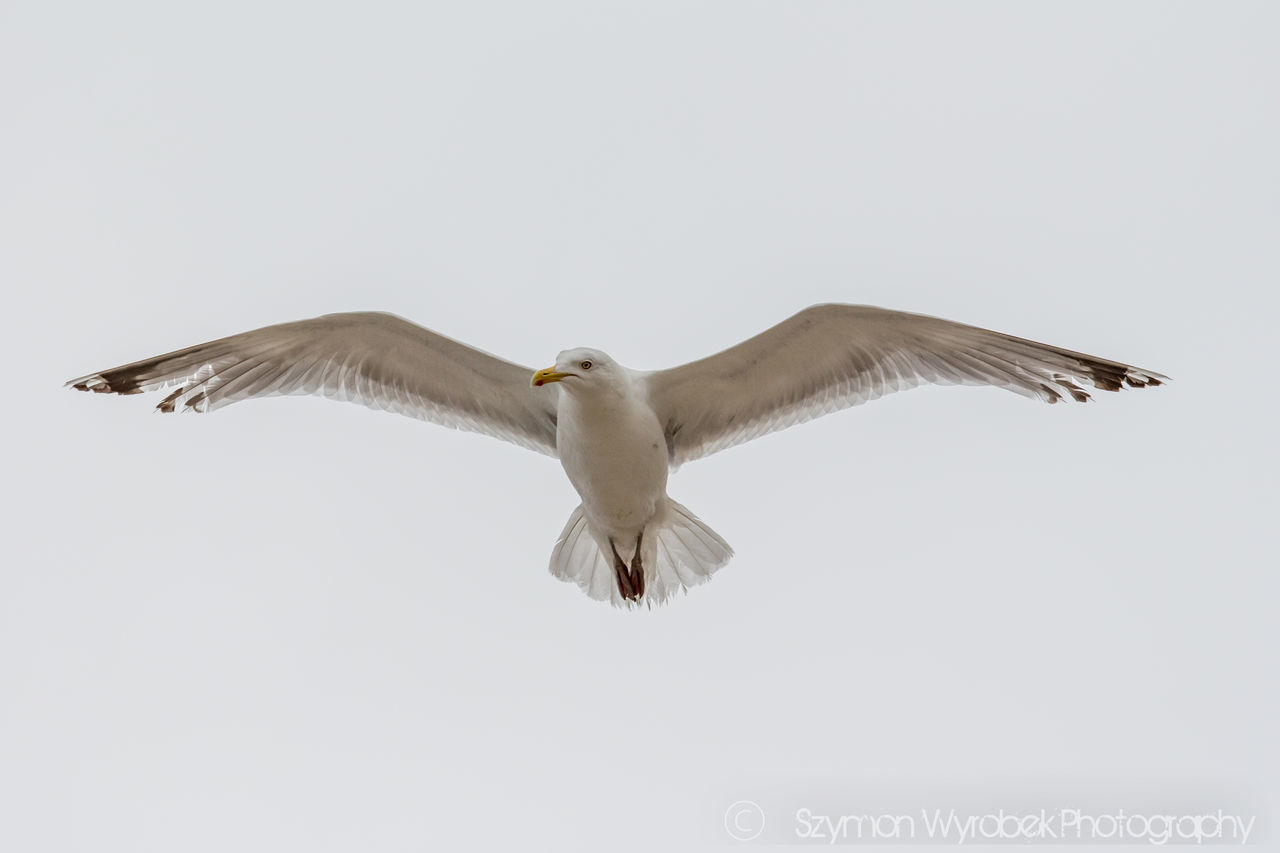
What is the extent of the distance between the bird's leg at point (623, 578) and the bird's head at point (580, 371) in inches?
56.0

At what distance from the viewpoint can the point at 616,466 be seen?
7.25 meters

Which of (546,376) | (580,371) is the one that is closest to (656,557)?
(580,371)

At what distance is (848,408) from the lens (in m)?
7.70

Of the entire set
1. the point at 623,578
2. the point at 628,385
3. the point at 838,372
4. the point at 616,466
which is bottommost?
the point at 623,578

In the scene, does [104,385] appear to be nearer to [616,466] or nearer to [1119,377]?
[616,466]

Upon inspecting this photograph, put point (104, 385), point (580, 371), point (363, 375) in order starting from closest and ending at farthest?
point (580, 371) → point (104, 385) → point (363, 375)

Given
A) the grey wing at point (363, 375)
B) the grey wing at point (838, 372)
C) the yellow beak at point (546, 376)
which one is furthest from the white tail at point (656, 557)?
the yellow beak at point (546, 376)

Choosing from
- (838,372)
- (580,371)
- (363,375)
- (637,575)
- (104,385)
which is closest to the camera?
(580,371)

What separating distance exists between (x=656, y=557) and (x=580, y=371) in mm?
1697

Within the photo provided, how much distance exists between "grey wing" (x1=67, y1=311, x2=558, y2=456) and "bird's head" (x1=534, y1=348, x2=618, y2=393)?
78cm

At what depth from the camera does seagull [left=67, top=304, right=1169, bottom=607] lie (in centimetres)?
721

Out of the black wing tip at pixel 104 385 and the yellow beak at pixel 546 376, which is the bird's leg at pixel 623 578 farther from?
the black wing tip at pixel 104 385

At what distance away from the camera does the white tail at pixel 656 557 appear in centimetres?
795

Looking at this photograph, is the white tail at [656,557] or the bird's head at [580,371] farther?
the white tail at [656,557]
